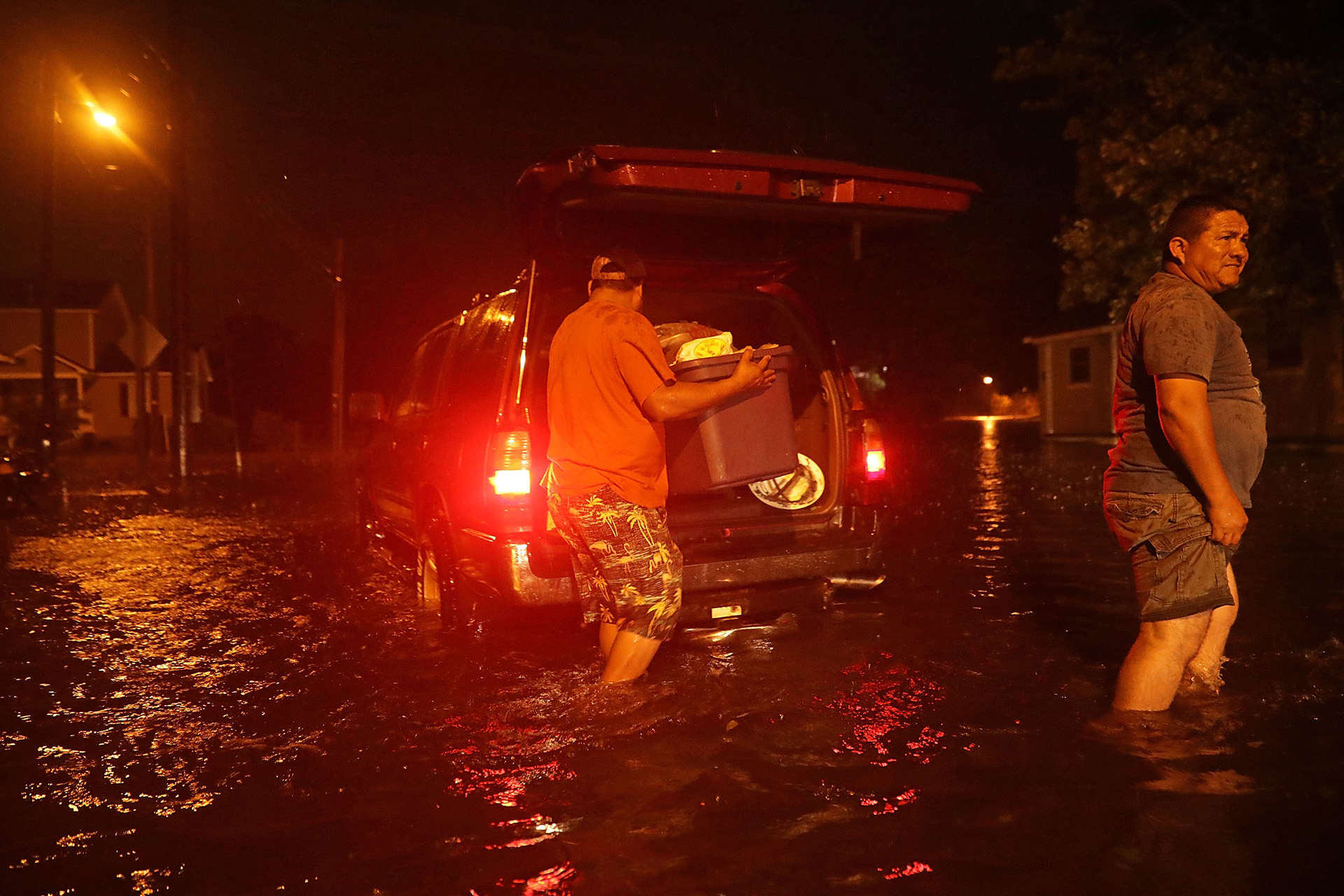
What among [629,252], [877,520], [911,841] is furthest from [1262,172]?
[911,841]

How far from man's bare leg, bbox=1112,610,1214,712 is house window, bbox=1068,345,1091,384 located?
31581 mm

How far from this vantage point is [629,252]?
457 cm

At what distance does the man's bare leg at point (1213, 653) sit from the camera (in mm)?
4293

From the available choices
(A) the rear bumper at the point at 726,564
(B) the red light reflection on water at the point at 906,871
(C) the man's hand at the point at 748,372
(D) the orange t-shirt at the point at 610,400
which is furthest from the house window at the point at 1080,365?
(B) the red light reflection on water at the point at 906,871

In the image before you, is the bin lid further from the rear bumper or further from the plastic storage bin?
the rear bumper

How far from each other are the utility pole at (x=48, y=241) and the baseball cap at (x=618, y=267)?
578 inches

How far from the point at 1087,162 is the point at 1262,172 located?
5260 millimetres

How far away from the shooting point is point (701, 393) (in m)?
4.30

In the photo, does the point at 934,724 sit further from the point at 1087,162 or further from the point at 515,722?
the point at 1087,162

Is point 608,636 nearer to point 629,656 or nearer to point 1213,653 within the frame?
point 629,656

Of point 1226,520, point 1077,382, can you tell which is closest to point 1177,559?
point 1226,520

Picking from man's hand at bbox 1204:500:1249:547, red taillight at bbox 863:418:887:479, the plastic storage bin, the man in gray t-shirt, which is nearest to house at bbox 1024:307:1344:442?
red taillight at bbox 863:418:887:479

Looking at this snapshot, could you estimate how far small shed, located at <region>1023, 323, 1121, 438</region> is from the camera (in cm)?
3266

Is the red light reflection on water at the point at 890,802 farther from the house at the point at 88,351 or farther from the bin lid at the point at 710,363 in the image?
the house at the point at 88,351
